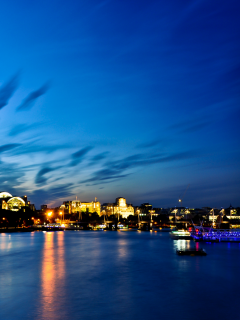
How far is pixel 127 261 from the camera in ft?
225

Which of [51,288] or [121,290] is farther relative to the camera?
[51,288]

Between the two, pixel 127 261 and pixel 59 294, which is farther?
pixel 127 261

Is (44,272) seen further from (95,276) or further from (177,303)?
(177,303)

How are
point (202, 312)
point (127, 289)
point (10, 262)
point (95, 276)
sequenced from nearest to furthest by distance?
point (202, 312) < point (127, 289) < point (95, 276) < point (10, 262)

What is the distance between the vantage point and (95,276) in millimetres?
50438

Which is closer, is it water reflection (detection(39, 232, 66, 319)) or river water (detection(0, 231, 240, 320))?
river water (detection(0, 231, 240, 320))

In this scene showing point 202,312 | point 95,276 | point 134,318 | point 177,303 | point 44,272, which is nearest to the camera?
point 134,318

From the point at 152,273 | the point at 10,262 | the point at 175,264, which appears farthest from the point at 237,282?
the point at 10,262

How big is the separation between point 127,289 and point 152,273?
1303 cm

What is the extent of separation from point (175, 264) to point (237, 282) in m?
16.9

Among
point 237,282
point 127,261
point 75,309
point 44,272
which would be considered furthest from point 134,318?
point 127,261

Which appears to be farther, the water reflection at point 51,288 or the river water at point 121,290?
the water reflection at point 51,288

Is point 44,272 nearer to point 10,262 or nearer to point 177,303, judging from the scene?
point 10,262

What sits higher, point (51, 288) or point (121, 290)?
point (51, 288)
